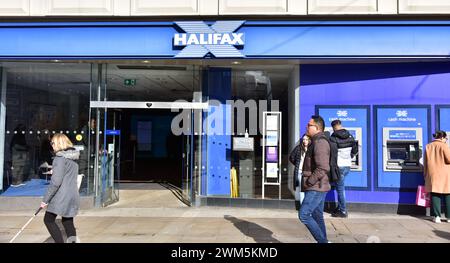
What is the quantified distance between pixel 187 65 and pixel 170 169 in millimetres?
7736

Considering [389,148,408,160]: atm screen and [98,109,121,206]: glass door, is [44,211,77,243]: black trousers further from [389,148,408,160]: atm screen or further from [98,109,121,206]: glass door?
[389,148,408,160]: atm screen

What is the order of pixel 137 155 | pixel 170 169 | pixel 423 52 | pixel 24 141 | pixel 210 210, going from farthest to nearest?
pixel 137 155
pixel 170 169
pixel 24 141
pixel 210 210
pixel 423 52

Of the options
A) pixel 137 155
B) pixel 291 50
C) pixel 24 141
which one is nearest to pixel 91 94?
pixel 24 141

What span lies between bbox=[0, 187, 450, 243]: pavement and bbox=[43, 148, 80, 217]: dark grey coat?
127 centimetres

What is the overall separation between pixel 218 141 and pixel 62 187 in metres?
4.61

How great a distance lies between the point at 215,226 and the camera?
25.5 ft

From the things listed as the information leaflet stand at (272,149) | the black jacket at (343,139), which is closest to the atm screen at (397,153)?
the black jacket at (343,139)

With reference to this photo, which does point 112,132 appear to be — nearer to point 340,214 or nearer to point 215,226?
point 215,226

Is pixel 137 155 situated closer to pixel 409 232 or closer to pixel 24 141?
pixel 24 141

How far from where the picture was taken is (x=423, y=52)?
340 inches

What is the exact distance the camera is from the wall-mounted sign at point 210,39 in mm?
8828

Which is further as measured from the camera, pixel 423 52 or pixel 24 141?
pixel 24 141

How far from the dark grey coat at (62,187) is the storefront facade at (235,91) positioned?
12.7ft

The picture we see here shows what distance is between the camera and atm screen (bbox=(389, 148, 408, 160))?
9086mm
